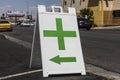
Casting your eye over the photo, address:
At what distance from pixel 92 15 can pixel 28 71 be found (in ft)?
217

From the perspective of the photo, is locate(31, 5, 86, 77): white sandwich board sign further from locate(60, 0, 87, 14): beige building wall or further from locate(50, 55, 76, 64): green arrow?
locate(60, 0, 87, 14): beige building wall

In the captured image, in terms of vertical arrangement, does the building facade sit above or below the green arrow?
below

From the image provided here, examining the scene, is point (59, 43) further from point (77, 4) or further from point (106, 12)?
point (77, 4)

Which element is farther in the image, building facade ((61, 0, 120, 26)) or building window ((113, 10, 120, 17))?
building window ((113, 10, 120, 17))

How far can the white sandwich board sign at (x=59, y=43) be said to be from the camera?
9344 mm

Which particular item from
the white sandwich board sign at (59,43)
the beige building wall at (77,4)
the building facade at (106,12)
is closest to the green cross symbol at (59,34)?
the white sandwich board sign at (59,43)

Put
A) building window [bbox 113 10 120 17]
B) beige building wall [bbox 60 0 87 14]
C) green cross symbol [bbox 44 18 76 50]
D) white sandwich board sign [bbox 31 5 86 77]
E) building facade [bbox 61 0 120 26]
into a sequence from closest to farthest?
white sandwich board sign [bbox 31 5 86 77] < green cross symbol [bbox 44 18 76 50] < building facade [bbox 61 0 120 26] < building window [bbox 113 10 120 17] < beige building wall [bbox 60 0 87 14]

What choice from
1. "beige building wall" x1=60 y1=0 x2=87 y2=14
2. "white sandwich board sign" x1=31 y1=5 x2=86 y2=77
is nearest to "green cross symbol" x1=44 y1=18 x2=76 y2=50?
"white sandwich board sign" x1=31 y1=5 x2=86 y2=77

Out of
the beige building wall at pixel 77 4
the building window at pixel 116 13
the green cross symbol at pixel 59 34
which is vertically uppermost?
the green cross symbol at pixel 59 34

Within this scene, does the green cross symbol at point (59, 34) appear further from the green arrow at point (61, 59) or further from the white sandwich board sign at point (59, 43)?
the green arrow at point (61, 59)

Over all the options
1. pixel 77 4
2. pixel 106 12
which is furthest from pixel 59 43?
pixel 77 4

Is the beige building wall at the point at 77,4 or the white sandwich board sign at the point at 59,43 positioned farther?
the beige building wall at the point at 77,4

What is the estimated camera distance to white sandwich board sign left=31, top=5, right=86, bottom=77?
30.7 ft

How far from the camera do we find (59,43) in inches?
381
